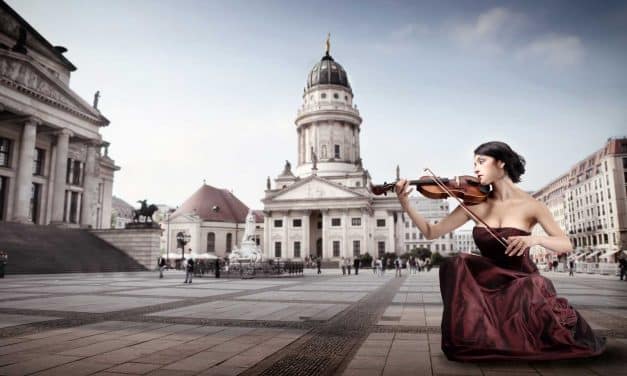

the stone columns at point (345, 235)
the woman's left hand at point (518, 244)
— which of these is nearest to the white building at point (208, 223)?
the stone columns at point (345, 235)

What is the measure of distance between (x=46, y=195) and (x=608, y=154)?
70076mm

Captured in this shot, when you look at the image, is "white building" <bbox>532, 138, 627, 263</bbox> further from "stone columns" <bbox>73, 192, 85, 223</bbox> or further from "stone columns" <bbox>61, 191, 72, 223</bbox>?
"stone columns" <bbox>61, 191, 72, 223</bbox>

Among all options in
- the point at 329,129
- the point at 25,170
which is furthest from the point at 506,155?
the point at 329,129

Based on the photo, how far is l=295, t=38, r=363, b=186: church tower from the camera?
7250 centimetres

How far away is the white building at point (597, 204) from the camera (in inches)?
2243

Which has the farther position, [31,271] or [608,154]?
[608,154]

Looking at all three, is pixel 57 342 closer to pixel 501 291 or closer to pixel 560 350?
pixel 501 291

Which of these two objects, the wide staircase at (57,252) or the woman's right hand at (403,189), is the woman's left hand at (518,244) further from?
the wide staircase at (57,252)

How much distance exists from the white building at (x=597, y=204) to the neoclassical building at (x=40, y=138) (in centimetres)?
5560

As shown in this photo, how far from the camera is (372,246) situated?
62656 millimetres

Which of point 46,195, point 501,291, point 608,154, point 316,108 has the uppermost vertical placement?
point 316,108

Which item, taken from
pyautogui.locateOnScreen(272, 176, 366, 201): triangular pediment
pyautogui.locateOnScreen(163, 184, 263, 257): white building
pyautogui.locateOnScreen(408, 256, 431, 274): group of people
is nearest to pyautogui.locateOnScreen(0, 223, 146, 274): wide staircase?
pyautogui.locateOnScreen(408, 256, 431, 274): group of people

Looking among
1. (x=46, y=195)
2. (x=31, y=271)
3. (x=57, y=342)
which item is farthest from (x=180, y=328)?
(x=46, y=195)

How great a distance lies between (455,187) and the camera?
15.0ft
